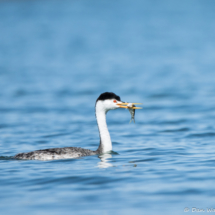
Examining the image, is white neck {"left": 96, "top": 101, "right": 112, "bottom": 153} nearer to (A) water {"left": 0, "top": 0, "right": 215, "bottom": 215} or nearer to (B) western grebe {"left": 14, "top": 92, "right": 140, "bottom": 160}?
(B) western grebe {"left": 14, "top": 92, "right": 140, "bottom": 160}

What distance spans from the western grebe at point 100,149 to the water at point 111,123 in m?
0.26

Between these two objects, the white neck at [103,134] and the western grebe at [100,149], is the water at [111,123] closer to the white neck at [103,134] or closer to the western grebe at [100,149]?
the western grebe at [100,149]

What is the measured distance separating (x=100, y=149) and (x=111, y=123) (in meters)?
7.84

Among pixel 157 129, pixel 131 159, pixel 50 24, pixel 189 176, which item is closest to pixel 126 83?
pixel 157 129

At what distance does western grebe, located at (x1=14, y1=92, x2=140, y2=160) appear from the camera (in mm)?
13188

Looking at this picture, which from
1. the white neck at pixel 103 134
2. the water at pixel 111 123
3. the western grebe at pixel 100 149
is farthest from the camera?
the white neck at pixel 103 134

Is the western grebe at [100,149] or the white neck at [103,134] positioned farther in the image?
the white neck at [103,134]

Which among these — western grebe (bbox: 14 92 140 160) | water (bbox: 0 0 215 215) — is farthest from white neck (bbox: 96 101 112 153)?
water (bbox: 0 0 215 215)

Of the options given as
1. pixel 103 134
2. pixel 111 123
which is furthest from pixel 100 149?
pixel 111 123

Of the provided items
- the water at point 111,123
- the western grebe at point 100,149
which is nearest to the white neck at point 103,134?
the western grebe at point 100,149

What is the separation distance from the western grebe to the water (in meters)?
0.26

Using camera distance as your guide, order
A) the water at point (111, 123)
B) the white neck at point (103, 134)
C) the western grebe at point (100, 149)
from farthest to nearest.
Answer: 1. the white neck at point (103, 134)
2. the western grebe at point (100, 149)
3. the water at point (111, 123)

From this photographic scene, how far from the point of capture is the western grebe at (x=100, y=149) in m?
13.2

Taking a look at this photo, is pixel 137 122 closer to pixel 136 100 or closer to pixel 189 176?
pixel 136 100
